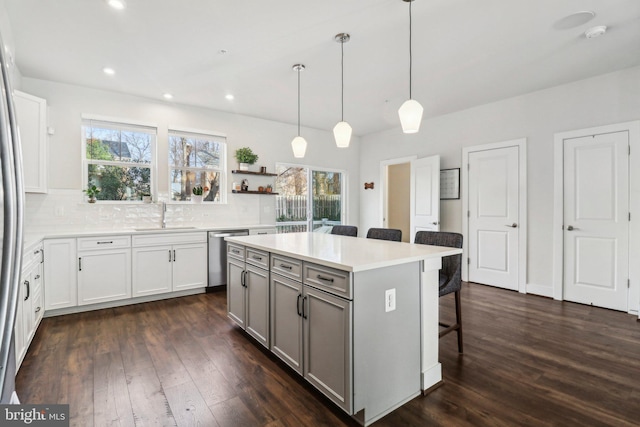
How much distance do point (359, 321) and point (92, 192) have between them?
12.7 ft

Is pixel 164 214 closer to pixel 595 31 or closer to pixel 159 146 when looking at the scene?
pixel 159 146

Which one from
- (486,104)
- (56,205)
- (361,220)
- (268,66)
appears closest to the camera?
(268,66)

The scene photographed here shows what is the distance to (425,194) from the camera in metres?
5.26

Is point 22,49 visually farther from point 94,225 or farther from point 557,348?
point 557,348

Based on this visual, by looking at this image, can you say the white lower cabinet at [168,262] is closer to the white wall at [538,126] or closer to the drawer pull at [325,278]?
the drawer pull at [325,278]

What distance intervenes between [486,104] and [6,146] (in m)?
5.32

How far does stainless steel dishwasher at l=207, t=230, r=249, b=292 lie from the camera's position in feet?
14.3

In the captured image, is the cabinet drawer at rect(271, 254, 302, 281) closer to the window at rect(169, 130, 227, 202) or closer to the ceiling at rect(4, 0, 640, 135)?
the ceiling at rect(4, 0, 640, 135)

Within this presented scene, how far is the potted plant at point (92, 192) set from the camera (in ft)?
12.9

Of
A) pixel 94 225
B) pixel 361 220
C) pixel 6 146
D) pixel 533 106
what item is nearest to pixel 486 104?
pixel 533 106

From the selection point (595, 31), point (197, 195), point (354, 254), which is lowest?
point (354, 254)

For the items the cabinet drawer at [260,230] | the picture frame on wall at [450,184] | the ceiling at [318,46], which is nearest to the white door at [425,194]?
the picture frame on wall at [450,184]

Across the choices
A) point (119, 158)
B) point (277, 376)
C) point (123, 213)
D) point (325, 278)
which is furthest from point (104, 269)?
point (325, 278)

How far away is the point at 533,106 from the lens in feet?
13.8
